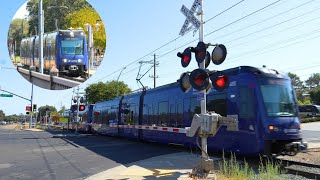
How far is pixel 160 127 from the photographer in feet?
71.9

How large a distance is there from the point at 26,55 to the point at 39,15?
2.87 feet

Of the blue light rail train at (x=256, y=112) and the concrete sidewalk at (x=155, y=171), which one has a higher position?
the blue light rail train at (x=256, y=112)

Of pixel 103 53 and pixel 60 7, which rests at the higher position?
pixel 60 7

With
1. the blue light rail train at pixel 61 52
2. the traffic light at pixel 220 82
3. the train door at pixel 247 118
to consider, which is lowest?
the train door at pixel 247 118

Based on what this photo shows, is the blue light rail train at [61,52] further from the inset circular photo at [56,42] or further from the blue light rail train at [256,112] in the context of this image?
the blue light rail train at [256,112]

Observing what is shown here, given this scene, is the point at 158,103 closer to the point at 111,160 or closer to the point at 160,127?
the point at 160,127

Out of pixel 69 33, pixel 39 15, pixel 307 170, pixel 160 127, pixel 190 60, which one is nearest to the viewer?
pixel 39 15

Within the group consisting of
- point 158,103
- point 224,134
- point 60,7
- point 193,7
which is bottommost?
point 224,134

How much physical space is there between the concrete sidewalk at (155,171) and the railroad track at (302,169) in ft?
9.69

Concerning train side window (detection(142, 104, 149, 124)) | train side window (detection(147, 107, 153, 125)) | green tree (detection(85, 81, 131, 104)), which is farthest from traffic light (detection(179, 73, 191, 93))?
green tree (detection(85, 81, 131, 104))

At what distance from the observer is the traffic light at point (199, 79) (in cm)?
1059

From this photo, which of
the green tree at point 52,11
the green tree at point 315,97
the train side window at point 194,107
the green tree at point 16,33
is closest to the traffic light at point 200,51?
the green tree at point 52,11

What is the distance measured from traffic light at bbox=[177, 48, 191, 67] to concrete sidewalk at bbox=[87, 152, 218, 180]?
3.02 meters

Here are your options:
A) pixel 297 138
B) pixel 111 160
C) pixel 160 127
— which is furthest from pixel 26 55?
pixel 160 127
